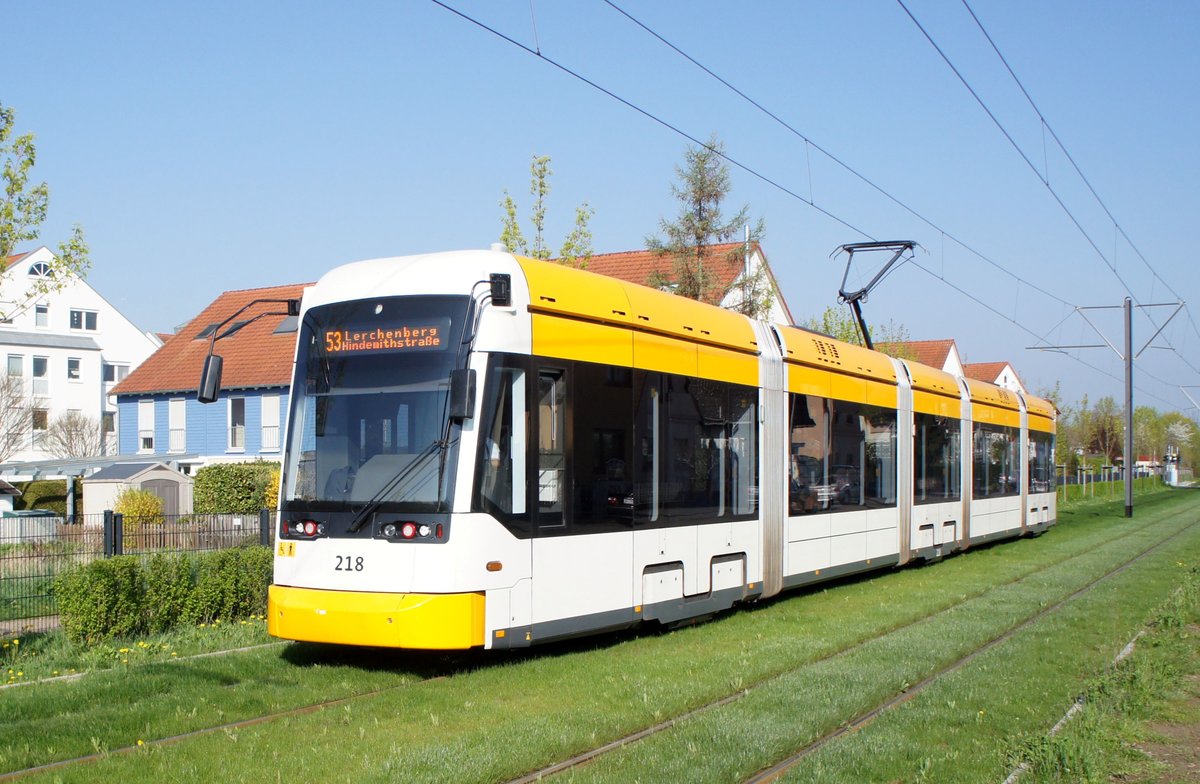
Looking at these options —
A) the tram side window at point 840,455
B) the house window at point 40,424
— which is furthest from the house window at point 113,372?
the tram side window at point 840,455

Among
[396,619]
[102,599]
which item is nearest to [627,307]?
[396,619]

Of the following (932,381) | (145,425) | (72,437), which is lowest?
(72,437)

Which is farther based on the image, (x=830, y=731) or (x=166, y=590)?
(x=166, y=590)

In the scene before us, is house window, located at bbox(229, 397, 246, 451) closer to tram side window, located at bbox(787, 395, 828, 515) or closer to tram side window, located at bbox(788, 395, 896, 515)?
tram side window, located at bbox(788, 395, 896, 515)

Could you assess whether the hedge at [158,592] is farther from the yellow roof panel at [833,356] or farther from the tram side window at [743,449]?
the yellow roof panel at [833,356]

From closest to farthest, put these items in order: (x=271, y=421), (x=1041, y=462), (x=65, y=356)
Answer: (x=1041, y=462) → (x=271, y=421) → (x=65, y=356)

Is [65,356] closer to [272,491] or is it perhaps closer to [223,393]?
[223,393]

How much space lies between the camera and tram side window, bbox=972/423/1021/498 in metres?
23.4

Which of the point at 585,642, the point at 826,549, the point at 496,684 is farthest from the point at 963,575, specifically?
the point at 496,684

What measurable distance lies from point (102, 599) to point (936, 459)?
14069mm

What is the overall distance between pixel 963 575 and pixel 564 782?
1332 cm

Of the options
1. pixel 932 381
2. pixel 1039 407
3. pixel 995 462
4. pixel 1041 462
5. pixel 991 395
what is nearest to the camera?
pixel 932 381

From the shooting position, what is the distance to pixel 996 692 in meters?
8.82

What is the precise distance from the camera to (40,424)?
57719 mm
